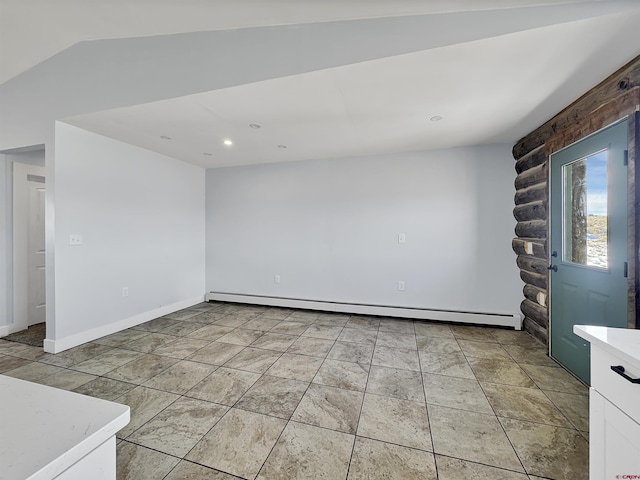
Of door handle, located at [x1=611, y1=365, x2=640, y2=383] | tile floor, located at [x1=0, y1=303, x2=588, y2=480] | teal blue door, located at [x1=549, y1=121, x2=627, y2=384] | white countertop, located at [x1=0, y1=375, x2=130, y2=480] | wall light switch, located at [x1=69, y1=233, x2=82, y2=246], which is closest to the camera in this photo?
white countertop, located at [x1=0, y1=375, x2=130, y2=480]

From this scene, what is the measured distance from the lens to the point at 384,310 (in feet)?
13.2

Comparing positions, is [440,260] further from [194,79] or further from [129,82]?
[129,82]

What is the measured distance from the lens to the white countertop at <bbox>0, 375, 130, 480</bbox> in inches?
18.9

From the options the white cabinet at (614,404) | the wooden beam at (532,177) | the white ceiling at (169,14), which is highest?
the white ceiling at (169,14)

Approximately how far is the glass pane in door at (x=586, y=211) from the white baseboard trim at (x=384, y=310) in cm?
133

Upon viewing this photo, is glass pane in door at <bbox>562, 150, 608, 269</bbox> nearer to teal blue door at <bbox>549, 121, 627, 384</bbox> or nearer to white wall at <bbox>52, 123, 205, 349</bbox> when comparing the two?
teal blue door at <bbox>549, 121, 627, 384</bbox>

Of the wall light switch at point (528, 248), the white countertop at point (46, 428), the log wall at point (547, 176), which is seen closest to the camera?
the white countertop at point (46, 428)

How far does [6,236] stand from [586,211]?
6.26 m

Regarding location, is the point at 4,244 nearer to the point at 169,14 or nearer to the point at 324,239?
the point at 169,14

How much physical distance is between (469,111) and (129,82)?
3159 millimetres

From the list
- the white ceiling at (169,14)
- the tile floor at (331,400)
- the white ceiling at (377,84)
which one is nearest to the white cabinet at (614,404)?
the tile floor at (331,400)

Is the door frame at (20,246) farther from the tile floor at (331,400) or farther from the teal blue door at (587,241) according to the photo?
the teal blue door at (587,241)

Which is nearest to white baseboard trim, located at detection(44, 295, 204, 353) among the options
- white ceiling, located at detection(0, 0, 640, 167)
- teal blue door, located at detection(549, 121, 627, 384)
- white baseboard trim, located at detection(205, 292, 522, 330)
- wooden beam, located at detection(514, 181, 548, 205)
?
white baseboard trim, located at detection(205, 292, 522, 330)

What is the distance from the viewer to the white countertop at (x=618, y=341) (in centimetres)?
90
